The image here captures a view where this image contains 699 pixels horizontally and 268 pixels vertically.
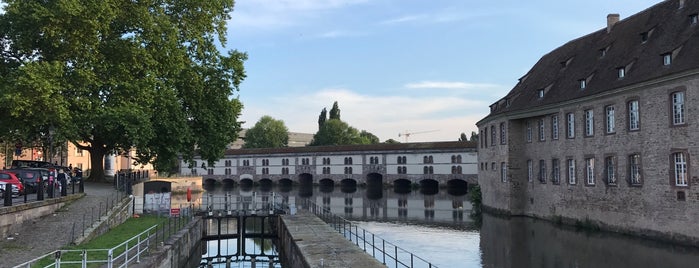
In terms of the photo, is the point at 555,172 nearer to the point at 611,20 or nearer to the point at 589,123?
the point at 589,123

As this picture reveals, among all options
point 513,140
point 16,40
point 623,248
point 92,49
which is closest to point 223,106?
point 92,49

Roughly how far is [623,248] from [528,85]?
1873 centimetres

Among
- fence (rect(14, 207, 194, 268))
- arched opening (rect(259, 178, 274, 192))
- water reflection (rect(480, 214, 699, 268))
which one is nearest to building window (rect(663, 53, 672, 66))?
water reflection (rect(480, 214, 699, 268))

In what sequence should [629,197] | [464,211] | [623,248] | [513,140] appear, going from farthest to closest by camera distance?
1. [464,211]
2. [513,140]
3. [629,197]
4. [623,248]

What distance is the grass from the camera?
15122mm

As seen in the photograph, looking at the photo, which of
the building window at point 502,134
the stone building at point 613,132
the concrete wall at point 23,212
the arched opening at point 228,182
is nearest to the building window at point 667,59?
the stone building at point 613,132

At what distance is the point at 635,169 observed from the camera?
27.1m

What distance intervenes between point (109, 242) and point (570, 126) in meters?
25.5

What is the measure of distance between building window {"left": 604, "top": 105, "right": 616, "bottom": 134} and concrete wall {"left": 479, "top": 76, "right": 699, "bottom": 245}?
0.19 meters

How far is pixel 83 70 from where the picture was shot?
25391 millimetres

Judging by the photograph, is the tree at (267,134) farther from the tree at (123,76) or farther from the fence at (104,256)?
the fence at (104,256)

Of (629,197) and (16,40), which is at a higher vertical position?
(16,40)

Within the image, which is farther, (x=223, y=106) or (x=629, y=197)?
(x=223, y=106)

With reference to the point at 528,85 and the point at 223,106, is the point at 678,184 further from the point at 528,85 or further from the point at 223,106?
the point at 223,106
